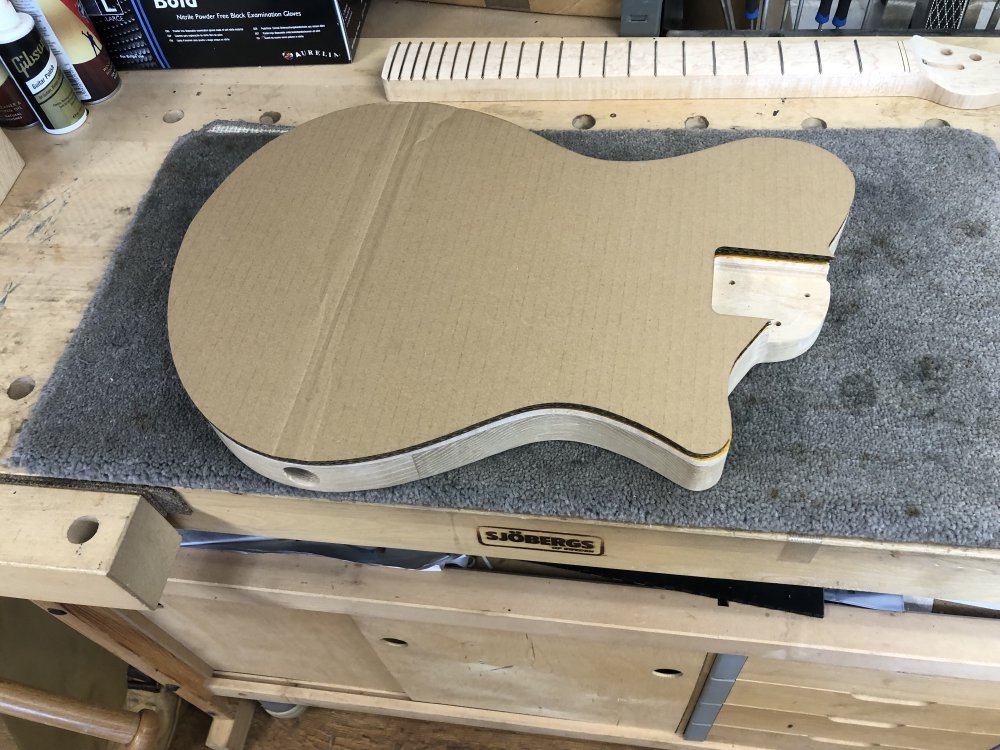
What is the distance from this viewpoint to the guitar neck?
0.70 m

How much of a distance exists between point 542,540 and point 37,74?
2.08ft

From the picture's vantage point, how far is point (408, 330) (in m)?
0.54

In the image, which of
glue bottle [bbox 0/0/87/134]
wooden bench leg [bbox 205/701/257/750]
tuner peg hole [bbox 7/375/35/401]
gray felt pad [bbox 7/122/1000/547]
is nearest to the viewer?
gray felt pad [bbox 7/122/1000/547]

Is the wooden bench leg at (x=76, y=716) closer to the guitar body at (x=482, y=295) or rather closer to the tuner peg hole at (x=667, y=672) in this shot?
the guitar body at (x=482, y=295)

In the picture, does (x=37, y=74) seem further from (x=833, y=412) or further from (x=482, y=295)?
(x=833, y=412)

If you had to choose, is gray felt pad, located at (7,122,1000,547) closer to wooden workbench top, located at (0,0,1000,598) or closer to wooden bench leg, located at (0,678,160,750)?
wooden workbench top, located at (0,0,1000,598)

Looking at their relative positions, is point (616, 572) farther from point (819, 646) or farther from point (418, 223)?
point (418, 223)

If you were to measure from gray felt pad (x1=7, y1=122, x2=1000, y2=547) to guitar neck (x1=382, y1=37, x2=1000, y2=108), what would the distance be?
0.08 meters

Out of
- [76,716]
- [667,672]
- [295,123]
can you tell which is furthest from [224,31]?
[667,672]

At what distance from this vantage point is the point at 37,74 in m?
0.74

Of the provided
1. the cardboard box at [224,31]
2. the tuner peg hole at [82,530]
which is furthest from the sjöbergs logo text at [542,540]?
the cardboard box at [224,31]

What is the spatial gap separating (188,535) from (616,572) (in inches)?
15.2

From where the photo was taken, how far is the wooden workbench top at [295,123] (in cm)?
53

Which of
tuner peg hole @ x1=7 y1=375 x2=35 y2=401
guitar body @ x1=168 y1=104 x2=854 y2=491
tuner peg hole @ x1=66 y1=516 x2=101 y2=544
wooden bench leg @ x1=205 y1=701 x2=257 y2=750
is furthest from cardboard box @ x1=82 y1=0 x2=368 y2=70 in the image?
wooden bench leg @ x1=205 y1=701 x2=257 y2=750
